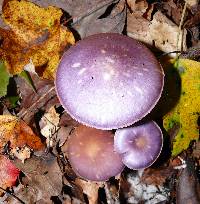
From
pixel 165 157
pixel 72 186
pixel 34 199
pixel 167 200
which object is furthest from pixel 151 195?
pixel 34 199

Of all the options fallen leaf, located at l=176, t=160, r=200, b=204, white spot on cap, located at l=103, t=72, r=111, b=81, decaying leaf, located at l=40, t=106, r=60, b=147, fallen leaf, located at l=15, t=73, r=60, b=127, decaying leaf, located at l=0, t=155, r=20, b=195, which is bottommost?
fallen leaf, located at l=176, t=160, r=200, b=204

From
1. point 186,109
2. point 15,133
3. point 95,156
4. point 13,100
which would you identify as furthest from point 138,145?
point 13,100

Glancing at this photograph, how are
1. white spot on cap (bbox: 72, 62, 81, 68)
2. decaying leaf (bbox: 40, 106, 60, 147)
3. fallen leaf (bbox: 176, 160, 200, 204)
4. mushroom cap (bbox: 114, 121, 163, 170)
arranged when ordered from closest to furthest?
1. white spot on cap (bbox: 72, 62, 81, 68)
2. mushroom cap (bbox: 114, 121, 163, 170)
3. fallen leaf (bbox: 176, 160, 200, 204)
4. decaying leaf (bbox: 40, 106, 60, 147)

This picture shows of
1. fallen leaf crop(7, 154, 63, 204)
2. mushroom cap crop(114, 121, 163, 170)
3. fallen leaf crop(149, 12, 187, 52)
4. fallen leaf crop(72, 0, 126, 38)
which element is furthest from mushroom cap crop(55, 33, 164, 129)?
fallen leaf crop(7, 154, 63, 204)

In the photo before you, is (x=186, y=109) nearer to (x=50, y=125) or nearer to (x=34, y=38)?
(x=50, y=125)

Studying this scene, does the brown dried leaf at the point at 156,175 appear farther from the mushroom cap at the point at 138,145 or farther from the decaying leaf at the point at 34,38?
the decaying leaf at the point at 34,38

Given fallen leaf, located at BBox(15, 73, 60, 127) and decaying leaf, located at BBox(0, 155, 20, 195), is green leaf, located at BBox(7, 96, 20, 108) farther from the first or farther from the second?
decaying leaf, located at BBox(0, 155, 20, 195)

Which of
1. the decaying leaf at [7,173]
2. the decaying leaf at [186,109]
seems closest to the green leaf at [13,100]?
the decaying leaf at [7,173]
